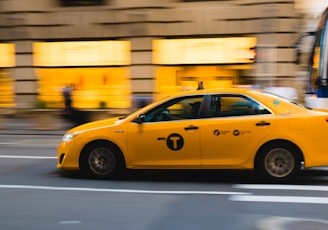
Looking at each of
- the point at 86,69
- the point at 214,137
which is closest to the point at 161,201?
the point at 214,137

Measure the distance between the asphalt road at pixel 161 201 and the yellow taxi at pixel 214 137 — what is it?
1.04 ft

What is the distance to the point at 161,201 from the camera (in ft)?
21.0

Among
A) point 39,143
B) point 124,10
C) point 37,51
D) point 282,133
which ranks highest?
point 124,10

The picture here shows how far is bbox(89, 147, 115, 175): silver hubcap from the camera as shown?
7820 millimetres

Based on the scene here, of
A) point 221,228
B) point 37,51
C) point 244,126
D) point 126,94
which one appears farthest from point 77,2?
point 221,228

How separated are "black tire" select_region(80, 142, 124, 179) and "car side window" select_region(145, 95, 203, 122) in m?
0.75

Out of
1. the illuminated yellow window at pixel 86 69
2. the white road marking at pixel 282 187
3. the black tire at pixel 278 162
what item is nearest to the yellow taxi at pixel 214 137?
the black tire at pixel 278 162

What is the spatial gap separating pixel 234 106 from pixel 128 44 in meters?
11.6

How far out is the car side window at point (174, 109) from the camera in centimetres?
763

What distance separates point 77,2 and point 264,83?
8082 millimetres

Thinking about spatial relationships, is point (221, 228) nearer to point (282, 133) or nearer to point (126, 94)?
point (282, 133)

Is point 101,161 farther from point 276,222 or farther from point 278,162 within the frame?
point 276,222

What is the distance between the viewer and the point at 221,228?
206 inches

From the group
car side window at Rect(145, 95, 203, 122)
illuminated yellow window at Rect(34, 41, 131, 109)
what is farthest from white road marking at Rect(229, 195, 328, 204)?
illuminated yellow window at Rect(34, 41, 131, 109)
